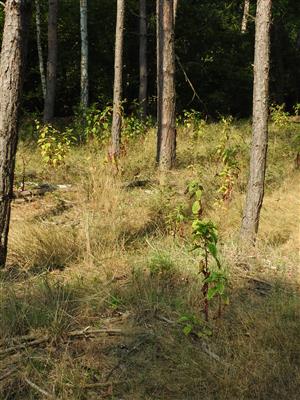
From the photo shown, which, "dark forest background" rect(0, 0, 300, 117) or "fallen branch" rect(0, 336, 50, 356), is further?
"dark forest background" rect(0, 0, 300, 117)

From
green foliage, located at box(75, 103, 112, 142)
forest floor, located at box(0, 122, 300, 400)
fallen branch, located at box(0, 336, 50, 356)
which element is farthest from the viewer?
green foliage, located at box(75, 103, 112, 142)

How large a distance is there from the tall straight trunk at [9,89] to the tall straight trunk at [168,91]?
5.30m

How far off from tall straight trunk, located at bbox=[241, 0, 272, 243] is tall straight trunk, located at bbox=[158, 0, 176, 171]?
439 centimetres

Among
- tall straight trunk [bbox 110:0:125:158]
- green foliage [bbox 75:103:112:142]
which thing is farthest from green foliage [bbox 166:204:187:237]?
green foliage [bbox 75:103:112:142]

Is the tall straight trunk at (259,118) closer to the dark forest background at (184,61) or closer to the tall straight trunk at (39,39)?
the dark forest background at (184,61)

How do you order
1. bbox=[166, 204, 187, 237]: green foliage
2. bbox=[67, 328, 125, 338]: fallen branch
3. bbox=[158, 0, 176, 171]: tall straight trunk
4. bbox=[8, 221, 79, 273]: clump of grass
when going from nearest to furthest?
bbox=[67, 328, 125, 338]: fallen branch, bbox=[8, 221, 79, 273]: clump of grass, bbox=[166, 204, 187, 237]: green foliage, bbox=[158, 0, 176, 171]: tall straight trunk

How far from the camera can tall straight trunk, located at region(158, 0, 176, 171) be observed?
33.8ft

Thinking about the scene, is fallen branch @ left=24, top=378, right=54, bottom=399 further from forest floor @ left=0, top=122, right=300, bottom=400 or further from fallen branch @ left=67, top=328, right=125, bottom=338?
fallen branch @ left=67, top=328, right=125, bottom=338

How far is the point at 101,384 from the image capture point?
3.30 meters

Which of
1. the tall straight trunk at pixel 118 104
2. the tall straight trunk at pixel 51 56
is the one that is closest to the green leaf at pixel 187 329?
the tall straight trunk at pixel 118 104

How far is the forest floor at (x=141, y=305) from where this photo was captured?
3293 millimetres

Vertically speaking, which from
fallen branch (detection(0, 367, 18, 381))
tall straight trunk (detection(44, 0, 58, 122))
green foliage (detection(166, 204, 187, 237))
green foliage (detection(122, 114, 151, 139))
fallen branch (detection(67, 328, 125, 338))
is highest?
tall straight trunk (detection(44, 0, 58, 122))

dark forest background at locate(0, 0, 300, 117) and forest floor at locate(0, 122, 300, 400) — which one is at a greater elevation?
dark forest background at locate(0, 0, 300, 117)

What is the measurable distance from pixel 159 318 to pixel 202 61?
15115 millimetres
